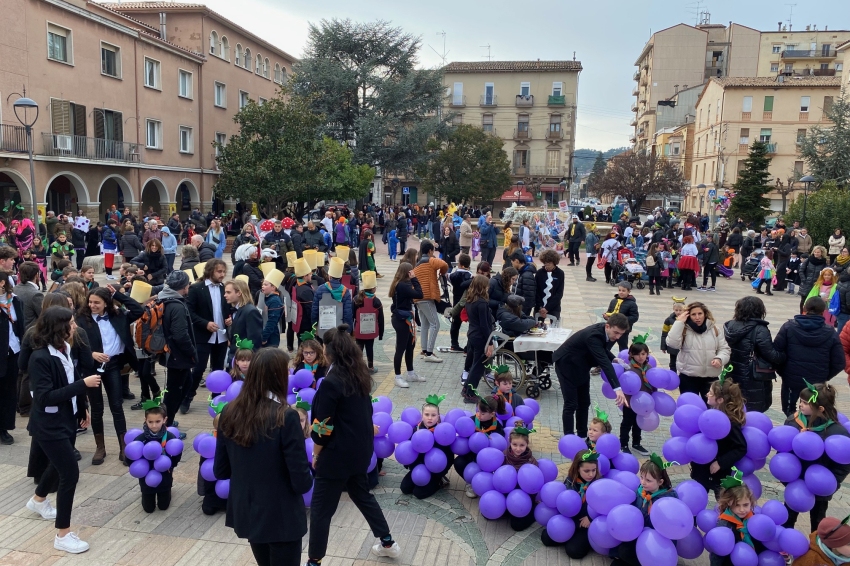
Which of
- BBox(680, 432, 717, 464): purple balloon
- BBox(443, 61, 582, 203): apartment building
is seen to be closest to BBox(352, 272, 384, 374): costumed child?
BBox(680, 432, 717, 464): purple balloon

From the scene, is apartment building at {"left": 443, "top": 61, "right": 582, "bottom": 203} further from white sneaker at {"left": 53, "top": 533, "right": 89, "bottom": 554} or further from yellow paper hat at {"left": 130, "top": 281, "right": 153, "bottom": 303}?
white sneaker at {"left": 53, "top": 533, "right": 89, "bottom": 554}

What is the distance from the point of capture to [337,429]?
3.98 meters

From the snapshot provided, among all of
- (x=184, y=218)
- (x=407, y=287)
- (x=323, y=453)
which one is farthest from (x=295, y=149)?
(x=323, y=453)

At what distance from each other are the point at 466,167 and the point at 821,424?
4536 cm

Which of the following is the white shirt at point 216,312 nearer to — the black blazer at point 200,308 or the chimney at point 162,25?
the black blazer at point 200,308

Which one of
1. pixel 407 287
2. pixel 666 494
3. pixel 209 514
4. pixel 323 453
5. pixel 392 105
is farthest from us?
pixel 392 105

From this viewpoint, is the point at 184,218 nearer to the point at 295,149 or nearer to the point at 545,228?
the point at 295,149

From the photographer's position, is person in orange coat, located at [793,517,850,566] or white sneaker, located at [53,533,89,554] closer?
person in orange coat, located at [793,517,850,566]

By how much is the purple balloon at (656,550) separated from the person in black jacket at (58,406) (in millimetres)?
3797

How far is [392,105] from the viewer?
37500mm

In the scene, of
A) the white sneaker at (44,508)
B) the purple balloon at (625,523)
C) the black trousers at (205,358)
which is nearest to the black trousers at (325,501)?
the purple balloon at (625,523)

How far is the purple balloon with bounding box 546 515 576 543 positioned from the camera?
465 cm

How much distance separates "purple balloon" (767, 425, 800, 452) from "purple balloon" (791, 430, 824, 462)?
0.30ft

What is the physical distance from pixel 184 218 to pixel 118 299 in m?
29.2
